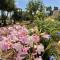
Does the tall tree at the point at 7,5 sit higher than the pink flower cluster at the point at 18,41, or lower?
lower

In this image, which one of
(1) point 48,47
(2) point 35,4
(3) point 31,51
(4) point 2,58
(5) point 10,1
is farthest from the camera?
(5) point 10,1

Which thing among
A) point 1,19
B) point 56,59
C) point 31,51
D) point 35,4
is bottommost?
point 1,19

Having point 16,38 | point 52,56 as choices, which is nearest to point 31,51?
point 16,38

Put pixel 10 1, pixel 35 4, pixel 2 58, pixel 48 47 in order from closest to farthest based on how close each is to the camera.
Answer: pixel 2 58
pixel 48 47
pixel 35 4
pixel 10 1

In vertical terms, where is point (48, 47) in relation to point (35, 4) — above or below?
above

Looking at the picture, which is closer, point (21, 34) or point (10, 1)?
point (21, 34)

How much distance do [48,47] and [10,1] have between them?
142ft

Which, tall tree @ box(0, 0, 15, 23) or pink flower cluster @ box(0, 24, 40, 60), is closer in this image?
pink flower cluster @ box(0, 24, 40, 60)

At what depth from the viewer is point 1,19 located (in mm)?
47031

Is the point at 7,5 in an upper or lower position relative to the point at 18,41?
lower

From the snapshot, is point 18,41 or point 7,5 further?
point 7,5

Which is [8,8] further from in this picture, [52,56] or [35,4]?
[52,56]

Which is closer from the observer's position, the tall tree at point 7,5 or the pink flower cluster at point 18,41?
the pink flower cluster at point 18,41

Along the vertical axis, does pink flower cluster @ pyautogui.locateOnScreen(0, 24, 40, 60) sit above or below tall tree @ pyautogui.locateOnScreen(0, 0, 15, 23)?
above
